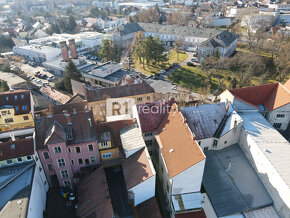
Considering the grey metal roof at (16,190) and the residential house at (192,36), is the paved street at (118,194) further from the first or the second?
the residential house at (192,36)

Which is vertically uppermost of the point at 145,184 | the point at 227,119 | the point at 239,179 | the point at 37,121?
the point at 37,121

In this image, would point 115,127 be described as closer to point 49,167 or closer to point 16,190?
point 49,167

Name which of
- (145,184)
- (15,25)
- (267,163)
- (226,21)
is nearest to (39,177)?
(145,184)

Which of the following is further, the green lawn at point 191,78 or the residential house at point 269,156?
the green lawn at point 191,78

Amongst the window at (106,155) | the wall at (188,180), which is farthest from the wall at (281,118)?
the window at (106,155)

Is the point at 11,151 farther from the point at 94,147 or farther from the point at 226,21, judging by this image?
the point at 226,21

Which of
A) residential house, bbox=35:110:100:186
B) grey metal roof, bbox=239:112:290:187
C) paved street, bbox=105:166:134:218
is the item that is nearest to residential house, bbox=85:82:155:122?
residential house, bbox=35:110:100:186
